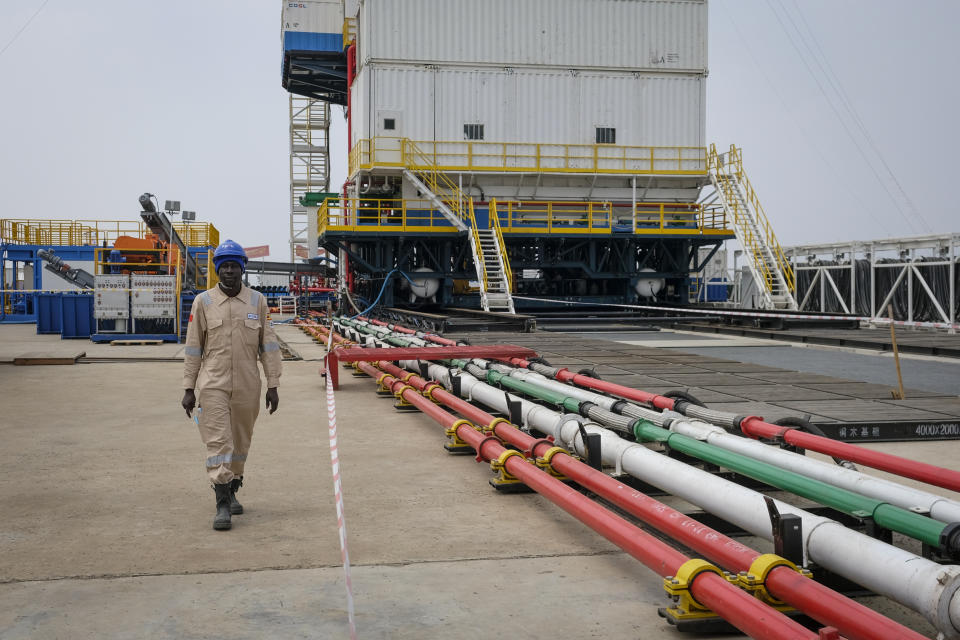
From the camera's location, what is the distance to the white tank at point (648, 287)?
25.4 meters

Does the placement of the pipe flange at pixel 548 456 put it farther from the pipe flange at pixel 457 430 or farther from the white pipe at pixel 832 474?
the pipe flange at pixel 457 430

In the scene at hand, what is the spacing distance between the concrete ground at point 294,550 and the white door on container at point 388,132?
18410 mm

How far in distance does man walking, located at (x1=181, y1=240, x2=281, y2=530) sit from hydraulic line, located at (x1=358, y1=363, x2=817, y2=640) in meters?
1.48

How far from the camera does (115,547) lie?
14.3 ft

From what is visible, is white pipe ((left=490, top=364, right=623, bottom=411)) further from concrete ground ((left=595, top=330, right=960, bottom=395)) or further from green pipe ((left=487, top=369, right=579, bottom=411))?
concrete ground ((left=595, top=330, right=960, bottom=395))

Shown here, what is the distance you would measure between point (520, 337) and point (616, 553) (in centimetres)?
1034

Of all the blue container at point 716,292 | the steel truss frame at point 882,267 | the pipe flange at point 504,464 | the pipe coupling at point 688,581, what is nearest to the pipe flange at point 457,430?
the pipe flange at point 504,464

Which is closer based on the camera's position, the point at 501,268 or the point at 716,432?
the point at 716,432

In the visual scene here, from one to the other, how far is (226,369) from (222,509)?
801 millimetres

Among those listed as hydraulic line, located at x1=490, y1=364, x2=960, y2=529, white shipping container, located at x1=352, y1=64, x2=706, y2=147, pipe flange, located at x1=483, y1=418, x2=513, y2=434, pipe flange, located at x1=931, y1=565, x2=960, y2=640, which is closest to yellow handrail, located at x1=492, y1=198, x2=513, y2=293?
white shipping container, located at x1=352, y1=64, x2=706, y2=147

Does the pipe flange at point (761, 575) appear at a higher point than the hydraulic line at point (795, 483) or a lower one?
lower

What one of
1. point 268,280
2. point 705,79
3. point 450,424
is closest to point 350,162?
point 705,79

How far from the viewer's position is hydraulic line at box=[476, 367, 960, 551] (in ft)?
10.9

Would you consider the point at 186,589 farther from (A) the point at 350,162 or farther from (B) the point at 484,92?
(A) the point at 350,162
